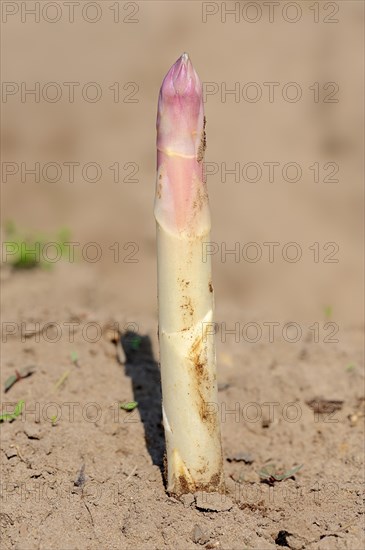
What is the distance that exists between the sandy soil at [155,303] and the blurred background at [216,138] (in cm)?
2

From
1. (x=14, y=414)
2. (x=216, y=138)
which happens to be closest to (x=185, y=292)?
(x=14, y=414)

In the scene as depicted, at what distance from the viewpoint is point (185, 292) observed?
8.29 ft

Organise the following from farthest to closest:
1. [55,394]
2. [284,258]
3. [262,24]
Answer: [262,24] < [284,258] < [55,394]

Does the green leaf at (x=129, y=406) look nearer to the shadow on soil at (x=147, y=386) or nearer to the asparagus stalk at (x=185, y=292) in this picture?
the shadow on soil at (x=147, y=386)

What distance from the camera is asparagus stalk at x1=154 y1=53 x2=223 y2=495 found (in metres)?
2.40

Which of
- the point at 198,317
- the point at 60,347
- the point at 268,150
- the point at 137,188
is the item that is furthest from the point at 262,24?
the point at 198,317

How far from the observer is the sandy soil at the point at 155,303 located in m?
2.65

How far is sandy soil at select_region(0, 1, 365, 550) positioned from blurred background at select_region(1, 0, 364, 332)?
17 mm

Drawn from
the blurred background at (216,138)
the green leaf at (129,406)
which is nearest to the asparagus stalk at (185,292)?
the green leaf at (129,406)

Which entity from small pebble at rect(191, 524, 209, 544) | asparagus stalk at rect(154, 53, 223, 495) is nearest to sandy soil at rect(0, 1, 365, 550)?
small pebble at rect(191, 524, 209, 544)

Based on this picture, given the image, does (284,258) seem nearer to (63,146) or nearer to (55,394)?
(63,146)

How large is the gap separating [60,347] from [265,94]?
3.82 metres

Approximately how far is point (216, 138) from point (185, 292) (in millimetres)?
4309

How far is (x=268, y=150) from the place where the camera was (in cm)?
651
